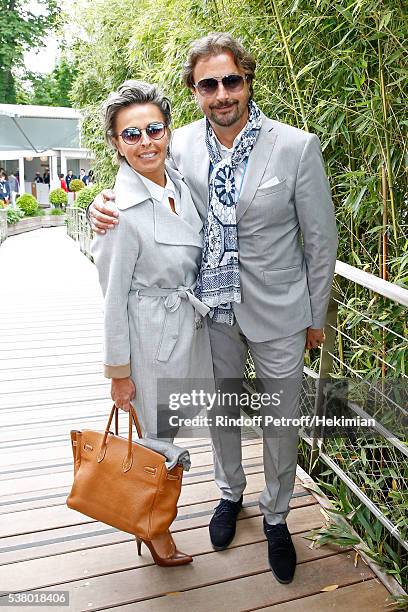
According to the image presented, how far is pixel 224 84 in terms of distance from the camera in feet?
5.80

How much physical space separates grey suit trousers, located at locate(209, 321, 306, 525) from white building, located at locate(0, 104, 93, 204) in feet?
55.9

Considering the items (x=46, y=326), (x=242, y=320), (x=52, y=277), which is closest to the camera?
(x=242, y=320)

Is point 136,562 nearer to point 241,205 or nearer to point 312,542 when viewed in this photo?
point 312,542

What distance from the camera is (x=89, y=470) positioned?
1772 mm

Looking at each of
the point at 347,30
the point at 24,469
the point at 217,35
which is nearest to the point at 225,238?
the point at 217,35

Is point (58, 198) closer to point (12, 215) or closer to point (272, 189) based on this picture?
point (12, 215)

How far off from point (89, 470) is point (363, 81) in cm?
144

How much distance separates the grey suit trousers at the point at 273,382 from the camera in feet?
6.48

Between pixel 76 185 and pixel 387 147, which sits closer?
pixel 387 147

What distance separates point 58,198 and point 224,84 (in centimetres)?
Answer: 1914

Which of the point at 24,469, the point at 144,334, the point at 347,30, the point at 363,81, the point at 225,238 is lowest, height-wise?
the point at 24,469

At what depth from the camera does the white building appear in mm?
19234

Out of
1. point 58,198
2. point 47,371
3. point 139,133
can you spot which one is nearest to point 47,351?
point 47,371

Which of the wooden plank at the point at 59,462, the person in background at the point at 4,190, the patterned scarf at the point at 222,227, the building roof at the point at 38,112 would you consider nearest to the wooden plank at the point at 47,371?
the wooden plank at the point at 59,462
